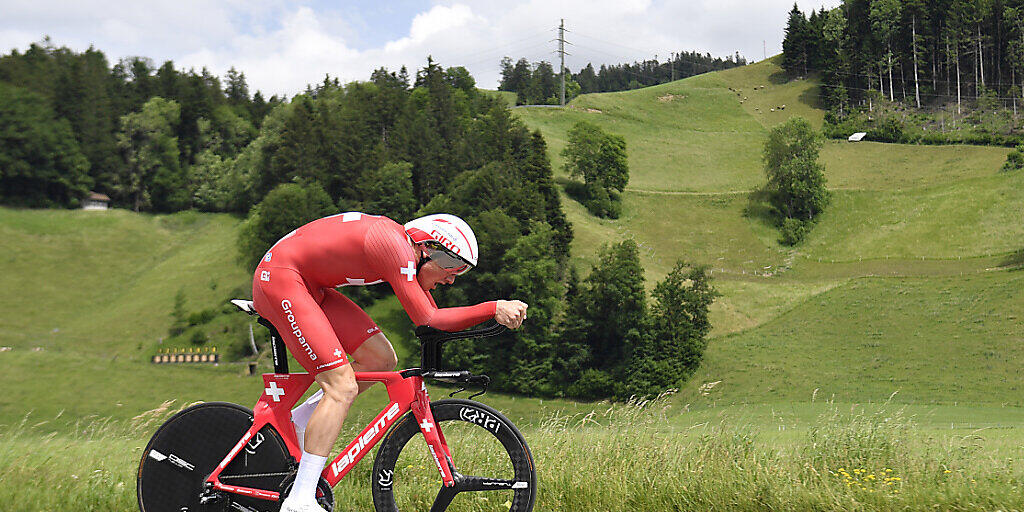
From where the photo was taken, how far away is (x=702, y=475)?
4980mm

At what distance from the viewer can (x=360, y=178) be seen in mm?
87500

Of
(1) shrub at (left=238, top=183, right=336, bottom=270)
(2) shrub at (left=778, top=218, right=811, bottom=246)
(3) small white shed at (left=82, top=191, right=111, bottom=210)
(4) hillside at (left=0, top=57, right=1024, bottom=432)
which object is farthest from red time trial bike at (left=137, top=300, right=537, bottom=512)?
(3) small white shed at (left=82, top=191, right=111, bottom=210)

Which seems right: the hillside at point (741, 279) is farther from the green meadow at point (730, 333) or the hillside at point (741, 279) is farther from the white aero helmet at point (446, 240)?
the white aero helmet at point (446, 240)

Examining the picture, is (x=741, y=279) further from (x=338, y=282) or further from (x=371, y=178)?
(x=338, y=282)

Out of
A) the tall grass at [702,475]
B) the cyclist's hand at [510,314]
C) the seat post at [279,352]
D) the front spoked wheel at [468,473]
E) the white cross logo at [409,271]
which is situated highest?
the white cross logo at [409,271]

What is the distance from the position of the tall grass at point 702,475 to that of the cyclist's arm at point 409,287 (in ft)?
4.31

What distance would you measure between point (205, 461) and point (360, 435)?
1065 mm

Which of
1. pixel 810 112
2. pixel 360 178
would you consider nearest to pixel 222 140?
pixel 360 178

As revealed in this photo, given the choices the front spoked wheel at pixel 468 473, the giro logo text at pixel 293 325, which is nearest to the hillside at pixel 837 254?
the front spoked wheel at pixel 468 473

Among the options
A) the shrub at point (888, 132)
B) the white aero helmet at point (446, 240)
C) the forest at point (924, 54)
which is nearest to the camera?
the white aero helmet at point (446, 240)

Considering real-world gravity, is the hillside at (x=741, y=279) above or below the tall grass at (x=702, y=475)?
below

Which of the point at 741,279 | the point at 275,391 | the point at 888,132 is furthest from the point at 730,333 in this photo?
the point at 275,391

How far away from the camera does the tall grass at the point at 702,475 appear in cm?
461

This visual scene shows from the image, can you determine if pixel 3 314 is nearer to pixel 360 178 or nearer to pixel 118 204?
pixel 118 204
